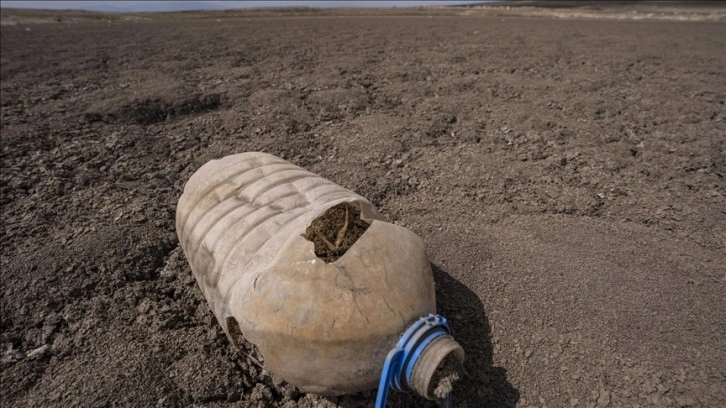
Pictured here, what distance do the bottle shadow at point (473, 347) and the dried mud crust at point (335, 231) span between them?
120cm

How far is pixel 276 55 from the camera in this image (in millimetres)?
10445

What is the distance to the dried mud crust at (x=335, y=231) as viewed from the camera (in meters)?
→ 2.01

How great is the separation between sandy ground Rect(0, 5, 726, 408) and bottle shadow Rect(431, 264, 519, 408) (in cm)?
1

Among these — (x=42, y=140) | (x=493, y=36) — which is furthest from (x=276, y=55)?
(x=493, y=36)

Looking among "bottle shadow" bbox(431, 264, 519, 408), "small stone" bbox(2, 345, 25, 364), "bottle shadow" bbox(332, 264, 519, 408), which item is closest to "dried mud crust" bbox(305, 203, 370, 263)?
"bottle shadow" bbox(332, 264, 519, 408)

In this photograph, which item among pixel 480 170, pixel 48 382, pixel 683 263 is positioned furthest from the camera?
pixel 480 170

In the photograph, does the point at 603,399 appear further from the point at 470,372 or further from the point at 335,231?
the point at 335,231

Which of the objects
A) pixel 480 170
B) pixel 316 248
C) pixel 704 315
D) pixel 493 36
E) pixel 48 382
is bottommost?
pixel 48 382

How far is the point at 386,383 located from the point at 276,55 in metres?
9.97

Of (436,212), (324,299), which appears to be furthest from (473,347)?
(436,212)

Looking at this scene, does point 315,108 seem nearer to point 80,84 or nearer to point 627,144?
point 627,144

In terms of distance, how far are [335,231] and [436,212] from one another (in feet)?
7.21

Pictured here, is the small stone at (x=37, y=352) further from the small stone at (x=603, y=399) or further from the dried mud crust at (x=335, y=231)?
the small stone at (x=603, y=399)

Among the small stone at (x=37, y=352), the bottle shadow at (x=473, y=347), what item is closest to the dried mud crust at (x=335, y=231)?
the bottle shadow at (x=473, y=347)
